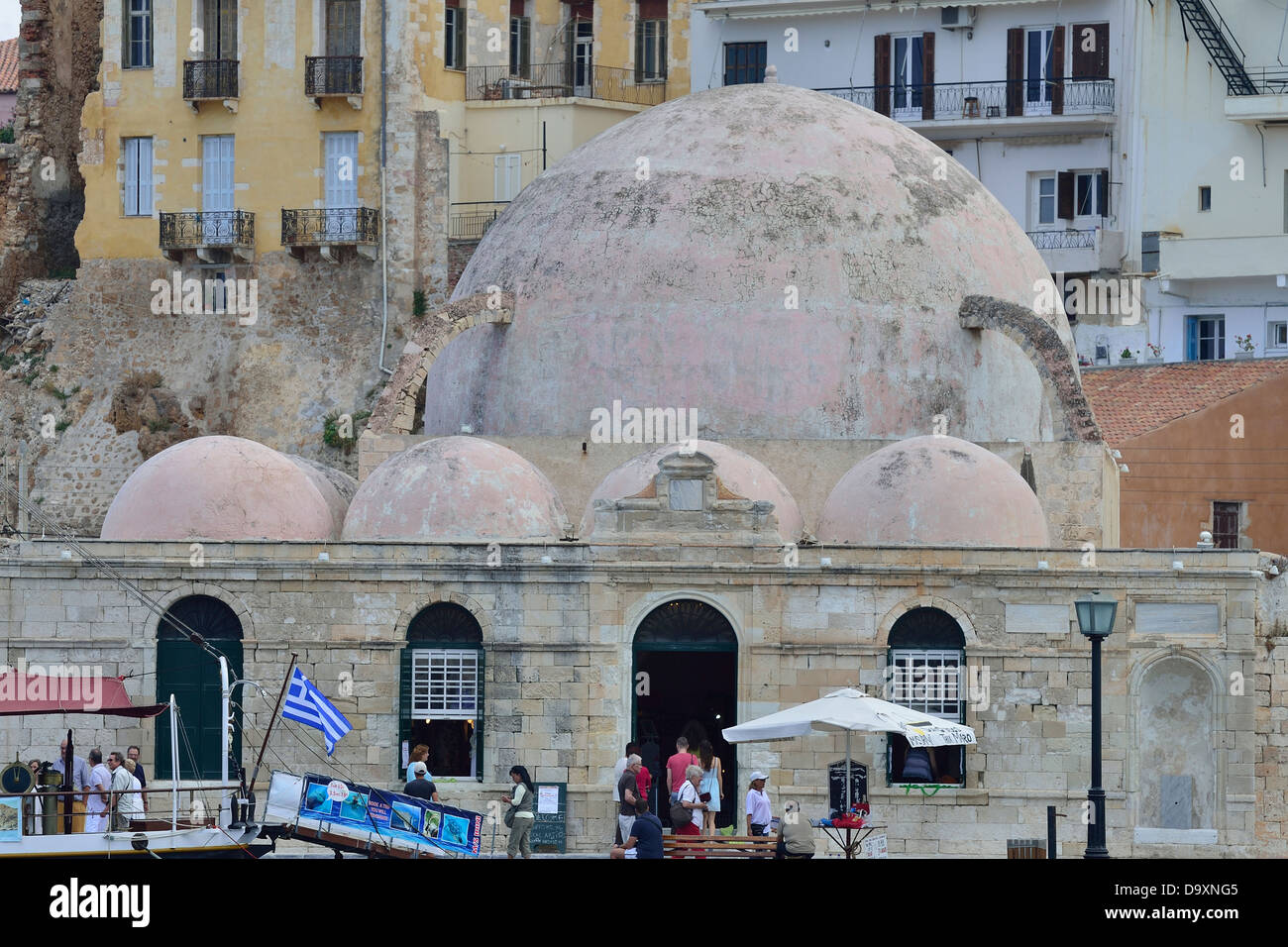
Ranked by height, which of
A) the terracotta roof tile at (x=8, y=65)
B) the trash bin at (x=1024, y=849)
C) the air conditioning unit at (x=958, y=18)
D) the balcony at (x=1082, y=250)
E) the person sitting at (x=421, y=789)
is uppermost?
the terracotta roof tile at (x=8, y=65)

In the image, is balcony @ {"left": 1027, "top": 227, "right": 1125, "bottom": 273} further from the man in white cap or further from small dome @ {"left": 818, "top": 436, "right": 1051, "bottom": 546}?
the man in white cap

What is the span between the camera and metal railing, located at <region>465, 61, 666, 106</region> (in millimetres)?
48656

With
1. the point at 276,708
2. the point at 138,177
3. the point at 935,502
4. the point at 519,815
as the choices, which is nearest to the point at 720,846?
the point at 519,815

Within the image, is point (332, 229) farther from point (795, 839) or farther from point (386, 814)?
point (795, 839)

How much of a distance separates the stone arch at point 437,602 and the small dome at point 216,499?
2.17 meters

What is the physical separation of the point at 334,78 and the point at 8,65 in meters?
15.1

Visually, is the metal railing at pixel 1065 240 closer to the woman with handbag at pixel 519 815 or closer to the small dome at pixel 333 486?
the small dome at pixel 333 486

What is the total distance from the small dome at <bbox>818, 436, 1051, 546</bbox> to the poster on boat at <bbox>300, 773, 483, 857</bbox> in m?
6.65

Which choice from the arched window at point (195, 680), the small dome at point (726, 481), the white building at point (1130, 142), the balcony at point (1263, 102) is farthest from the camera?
the white building at point (1130, 142)

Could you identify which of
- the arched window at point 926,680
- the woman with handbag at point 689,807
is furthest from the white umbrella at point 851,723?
the arched window at point 926,680

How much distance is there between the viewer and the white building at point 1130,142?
1866 inches

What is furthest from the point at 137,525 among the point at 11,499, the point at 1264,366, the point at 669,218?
the point at 1264,366

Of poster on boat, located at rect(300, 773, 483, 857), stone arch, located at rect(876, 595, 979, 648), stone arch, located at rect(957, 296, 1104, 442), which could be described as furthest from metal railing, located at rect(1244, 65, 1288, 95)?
poster on boat, located at rect(300, 773, 483, 857)

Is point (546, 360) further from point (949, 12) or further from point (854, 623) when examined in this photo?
point (949, 12)
